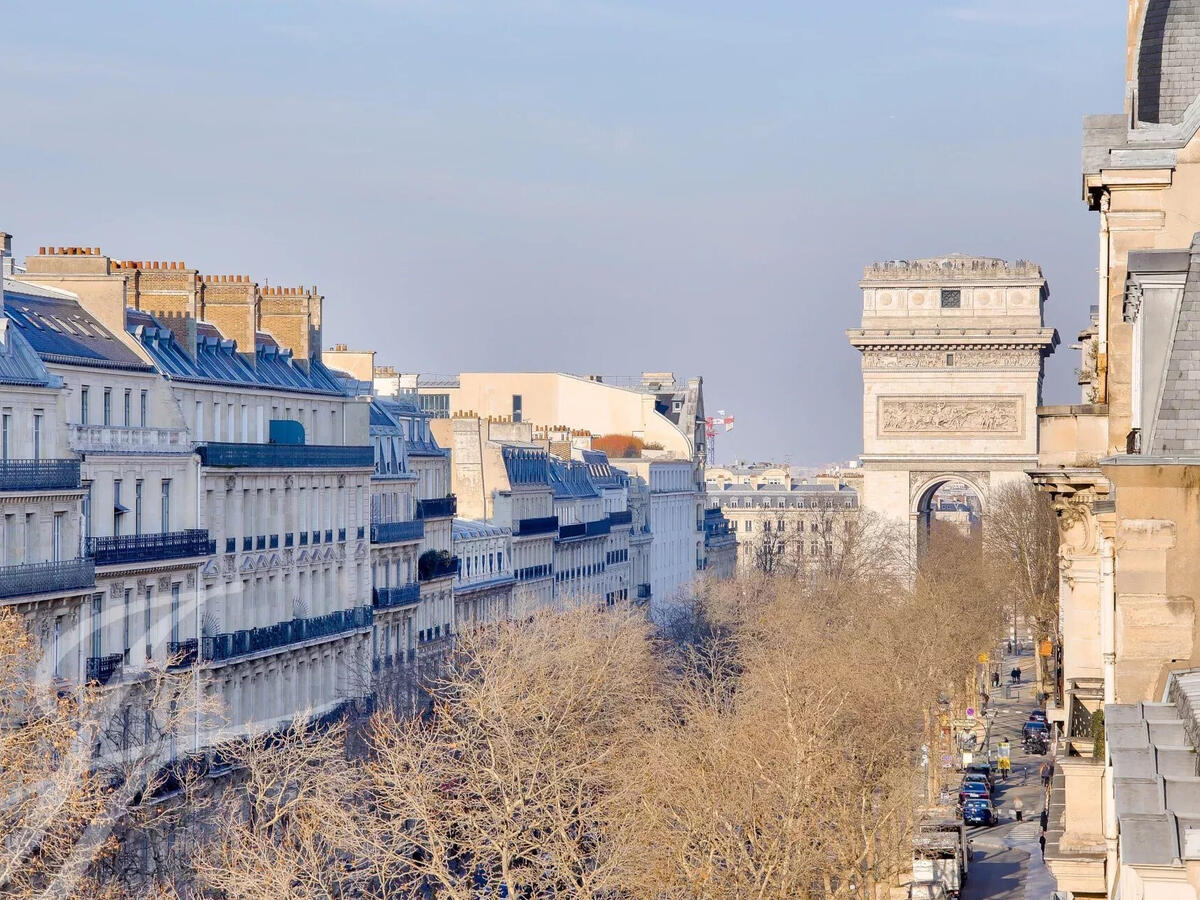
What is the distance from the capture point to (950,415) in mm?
83688

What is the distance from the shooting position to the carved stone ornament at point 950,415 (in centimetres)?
8319

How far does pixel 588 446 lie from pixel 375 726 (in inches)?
2338

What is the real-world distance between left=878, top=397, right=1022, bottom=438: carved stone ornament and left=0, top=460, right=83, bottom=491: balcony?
177 feet

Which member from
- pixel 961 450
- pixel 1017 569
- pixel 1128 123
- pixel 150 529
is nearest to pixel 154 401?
pixel 150 529

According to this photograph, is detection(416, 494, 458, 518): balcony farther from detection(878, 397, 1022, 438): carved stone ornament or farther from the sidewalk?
detection(878, 397, 1022, 438): carved stone ornament

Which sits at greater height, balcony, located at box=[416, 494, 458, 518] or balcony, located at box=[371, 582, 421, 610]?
balcony, located at box=[416, 494, 458, 518]

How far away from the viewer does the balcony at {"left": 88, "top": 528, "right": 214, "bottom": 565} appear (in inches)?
1361

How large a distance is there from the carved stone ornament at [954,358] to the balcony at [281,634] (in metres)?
39.1

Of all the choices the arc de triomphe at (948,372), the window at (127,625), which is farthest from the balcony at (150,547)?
the arc de triomphe at (948,372)

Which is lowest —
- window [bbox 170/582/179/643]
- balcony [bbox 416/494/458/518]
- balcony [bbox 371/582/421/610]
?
balcony [bbox 371/582/421/610]

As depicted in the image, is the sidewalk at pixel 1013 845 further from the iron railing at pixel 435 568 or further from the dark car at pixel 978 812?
the iron railing at pixel 435 568

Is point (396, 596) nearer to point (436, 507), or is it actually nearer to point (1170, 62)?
point (436, 507)

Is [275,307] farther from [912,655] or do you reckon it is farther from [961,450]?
[961,450]

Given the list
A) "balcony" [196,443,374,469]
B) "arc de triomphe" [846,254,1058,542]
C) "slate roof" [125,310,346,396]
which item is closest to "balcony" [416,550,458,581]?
"balcony" [196,443,374,469]
